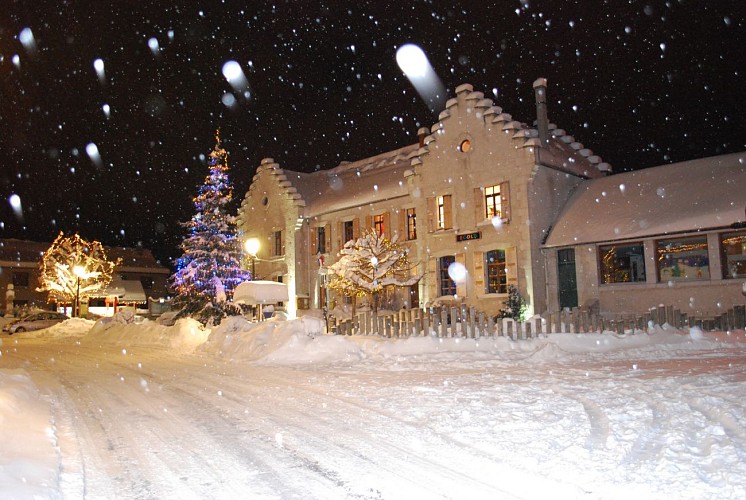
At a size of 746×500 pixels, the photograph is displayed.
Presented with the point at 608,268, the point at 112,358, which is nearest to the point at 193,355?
the point at 112,358

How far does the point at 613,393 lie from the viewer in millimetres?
8914

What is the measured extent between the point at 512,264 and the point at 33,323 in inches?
1286

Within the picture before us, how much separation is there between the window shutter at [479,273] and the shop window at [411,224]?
4450 mm

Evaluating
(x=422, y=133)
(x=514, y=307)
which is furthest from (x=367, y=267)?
(x=422, y=133)

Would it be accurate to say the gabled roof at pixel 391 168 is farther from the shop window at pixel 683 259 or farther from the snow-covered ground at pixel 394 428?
the snow-covered ground at pixel 394 428

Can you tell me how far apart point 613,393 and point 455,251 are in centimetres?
1804

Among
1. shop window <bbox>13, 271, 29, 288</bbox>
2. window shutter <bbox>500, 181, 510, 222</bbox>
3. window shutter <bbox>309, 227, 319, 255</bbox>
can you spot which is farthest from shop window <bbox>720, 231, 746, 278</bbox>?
shop window <bbox>13, 271, 29, 288</bbox>

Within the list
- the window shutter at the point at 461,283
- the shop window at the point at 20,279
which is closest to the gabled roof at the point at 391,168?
the window shutter at the point at 461,283

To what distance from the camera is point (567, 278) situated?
24.4 metres

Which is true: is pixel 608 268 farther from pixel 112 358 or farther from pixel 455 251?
pixel 112 358

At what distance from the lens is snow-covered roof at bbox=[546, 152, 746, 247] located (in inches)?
840

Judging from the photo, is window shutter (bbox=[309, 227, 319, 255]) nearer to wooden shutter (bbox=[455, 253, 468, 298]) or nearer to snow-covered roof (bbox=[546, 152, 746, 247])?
wooden shutter (bbox=[455, 253, 468, 298])

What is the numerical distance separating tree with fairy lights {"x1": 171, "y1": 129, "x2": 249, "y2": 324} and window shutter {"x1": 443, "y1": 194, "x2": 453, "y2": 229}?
40.9ft

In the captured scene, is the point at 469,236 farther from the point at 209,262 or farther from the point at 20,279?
the point at 20,279
